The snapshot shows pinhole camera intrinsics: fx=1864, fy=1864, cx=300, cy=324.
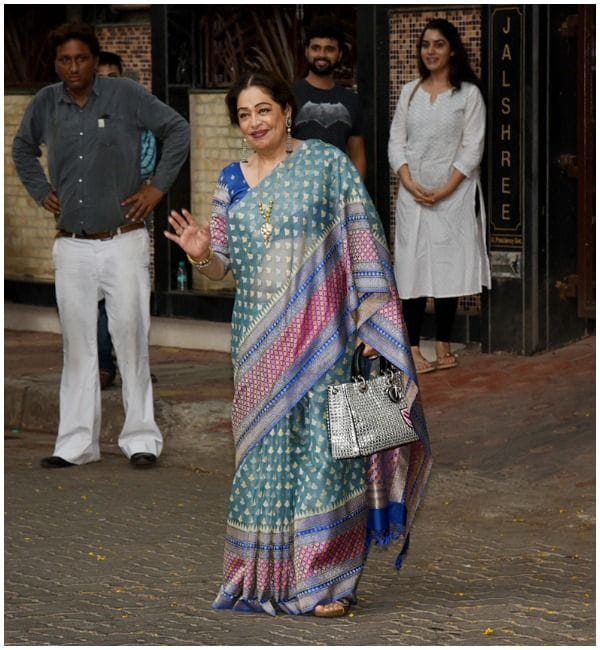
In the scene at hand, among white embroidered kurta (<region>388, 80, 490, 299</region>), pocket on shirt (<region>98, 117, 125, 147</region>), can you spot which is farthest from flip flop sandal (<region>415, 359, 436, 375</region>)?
pocket on shirt (<region>98, 117, 125, 147</region>)

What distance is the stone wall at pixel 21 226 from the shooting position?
14.0 metres

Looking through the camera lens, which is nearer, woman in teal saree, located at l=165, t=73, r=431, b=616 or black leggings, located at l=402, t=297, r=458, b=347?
woman in teal saree, located at l=165, t=73, r=431, b=616

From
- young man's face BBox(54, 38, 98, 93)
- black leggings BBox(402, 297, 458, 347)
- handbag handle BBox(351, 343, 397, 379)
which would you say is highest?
young man's face BBox(54, 38, 98, 93)

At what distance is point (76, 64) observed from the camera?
926 cm

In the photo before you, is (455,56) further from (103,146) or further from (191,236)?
(191,236)

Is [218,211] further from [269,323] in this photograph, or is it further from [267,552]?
[267,552]

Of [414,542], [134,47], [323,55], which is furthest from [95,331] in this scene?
[134,47]

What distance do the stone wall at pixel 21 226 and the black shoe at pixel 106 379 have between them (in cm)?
328

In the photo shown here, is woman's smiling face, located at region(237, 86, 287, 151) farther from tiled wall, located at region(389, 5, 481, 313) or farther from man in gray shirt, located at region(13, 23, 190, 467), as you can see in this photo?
tiled wall, located at region(389, 5, 481, 313)

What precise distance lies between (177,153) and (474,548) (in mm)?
2941

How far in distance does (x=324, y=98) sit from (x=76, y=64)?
185cm

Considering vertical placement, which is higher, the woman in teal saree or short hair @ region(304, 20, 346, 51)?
short hair @ region(304, 20, 346, 51)

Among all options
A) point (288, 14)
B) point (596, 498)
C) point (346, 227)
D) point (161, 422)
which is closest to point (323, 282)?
point (346, 227)

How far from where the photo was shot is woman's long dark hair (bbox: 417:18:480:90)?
10.6m
